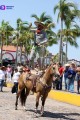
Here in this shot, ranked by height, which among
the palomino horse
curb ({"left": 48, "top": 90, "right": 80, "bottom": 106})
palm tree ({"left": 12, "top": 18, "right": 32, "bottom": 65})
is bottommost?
curb ({"left": 48, "top": 90, "right": 80, "bottom": 106})

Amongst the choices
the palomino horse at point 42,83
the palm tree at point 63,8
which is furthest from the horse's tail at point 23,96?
the palm tree at point 63,8

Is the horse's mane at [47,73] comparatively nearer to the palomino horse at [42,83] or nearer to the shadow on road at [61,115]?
the palomino horse at [42,83]

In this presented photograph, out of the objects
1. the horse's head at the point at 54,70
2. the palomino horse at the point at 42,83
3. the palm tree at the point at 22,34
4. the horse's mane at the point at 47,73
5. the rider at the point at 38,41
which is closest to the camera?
the horse's head at the point at 54,70

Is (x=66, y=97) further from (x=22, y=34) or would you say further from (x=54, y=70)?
(x=22, y=34)

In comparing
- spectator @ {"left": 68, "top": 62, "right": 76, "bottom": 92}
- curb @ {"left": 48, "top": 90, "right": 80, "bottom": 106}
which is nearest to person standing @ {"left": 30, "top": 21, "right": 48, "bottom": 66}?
curb @ {"left": 48, "top": 90, "right": 80, "bottom": 106}

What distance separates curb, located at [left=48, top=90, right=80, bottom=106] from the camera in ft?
61.5

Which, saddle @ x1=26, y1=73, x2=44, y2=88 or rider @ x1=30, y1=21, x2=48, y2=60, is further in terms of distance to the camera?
rider @ x1=30, y1=21, x2=48, y2=60

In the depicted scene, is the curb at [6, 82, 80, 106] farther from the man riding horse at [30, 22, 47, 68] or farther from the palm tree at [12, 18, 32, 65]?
the palm tree at [12, 18, 32, 65]

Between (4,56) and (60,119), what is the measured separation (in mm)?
66848

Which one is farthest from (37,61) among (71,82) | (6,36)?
(6,36)

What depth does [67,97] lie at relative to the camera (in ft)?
64.7

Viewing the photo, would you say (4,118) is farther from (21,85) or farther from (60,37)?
(60,37)

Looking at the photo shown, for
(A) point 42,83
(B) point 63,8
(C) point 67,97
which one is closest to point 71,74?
(C) point 67,97

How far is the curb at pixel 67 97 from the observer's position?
18734 mm
